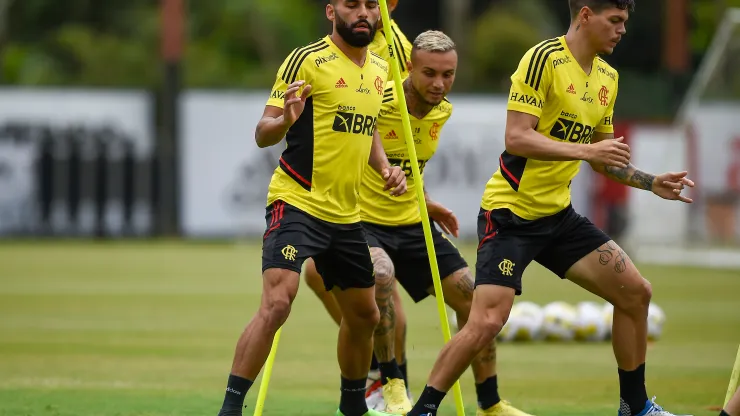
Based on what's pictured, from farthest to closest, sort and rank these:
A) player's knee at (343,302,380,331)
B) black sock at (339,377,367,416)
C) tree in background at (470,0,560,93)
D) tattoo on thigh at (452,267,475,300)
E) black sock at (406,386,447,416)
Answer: tree in background at (470,0,560,93), tattoo on thigh at (452,267,475,300), black sock at (339,377,367,416), player's knee at (343,302,380,331), black sock at (406,386,447,416)

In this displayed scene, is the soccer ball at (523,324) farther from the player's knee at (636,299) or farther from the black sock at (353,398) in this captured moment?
the player's knee at (636,299)

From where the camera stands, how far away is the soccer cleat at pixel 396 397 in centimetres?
934

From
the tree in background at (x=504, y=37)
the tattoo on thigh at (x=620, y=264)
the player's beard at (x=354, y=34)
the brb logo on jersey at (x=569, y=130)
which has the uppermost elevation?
the tree in background at (x=504, y=37)

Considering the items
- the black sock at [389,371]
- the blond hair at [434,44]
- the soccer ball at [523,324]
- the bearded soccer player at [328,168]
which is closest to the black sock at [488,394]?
the black sock at [389,371]

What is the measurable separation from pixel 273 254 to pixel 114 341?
644 centimetres

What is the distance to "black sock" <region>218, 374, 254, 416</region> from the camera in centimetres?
762

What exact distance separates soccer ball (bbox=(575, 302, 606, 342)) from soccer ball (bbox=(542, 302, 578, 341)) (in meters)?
0.06

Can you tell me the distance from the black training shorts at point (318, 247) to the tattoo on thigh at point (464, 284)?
1.14m

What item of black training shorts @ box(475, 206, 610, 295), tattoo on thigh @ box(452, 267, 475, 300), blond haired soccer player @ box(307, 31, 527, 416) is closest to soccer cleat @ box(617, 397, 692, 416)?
black training shorts @ box(475, 206, 610, 295)

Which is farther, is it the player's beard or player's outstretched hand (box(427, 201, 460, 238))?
player's outstretched hand (box(427, 201, 460, 238))

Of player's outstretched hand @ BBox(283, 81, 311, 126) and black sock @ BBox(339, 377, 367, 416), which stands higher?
player's outstretched hand @ BBox(283, 81, 311, 126)

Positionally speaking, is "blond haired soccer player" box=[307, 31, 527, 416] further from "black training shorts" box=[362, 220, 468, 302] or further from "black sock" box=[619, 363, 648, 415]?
"black sock" box=[619, 363, 648, 415]

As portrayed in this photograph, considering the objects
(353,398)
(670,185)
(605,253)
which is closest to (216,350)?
(353,398)

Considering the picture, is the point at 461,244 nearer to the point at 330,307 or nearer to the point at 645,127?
the point at 645,127
